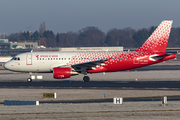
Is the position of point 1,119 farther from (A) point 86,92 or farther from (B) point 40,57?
(B) point 40,57

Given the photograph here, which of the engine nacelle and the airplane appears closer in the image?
the engine nacelle

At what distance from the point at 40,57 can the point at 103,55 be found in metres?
9.21

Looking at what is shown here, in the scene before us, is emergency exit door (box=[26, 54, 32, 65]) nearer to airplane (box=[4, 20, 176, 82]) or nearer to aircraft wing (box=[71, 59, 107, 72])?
airplane (box=[4, 20, 176, 82])

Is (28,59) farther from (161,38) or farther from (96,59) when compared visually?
(161,38)

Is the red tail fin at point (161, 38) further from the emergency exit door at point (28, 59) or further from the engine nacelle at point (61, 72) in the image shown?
the emergency exit door at point (28, 59)

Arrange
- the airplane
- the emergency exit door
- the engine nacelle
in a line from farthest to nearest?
the emergency exit door < the airplane < the engine nacelle

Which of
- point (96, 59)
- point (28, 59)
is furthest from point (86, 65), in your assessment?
point (28, 59)

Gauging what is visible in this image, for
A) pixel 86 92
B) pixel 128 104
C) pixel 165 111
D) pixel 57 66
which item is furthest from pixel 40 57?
pixel 165 111

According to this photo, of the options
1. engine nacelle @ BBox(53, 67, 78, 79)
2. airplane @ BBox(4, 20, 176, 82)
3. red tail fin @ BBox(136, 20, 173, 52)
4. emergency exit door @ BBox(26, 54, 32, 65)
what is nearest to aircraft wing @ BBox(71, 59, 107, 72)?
airplane @ BBox(4, 20, 176, 82)

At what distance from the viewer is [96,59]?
40344 mm

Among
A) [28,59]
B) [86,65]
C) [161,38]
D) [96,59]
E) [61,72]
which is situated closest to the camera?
[61,72]

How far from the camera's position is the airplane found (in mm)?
39781

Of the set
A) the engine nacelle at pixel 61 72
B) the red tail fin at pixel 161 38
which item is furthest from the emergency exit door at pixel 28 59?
the red tail fin at pixel 161 38

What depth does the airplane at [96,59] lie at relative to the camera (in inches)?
1566
